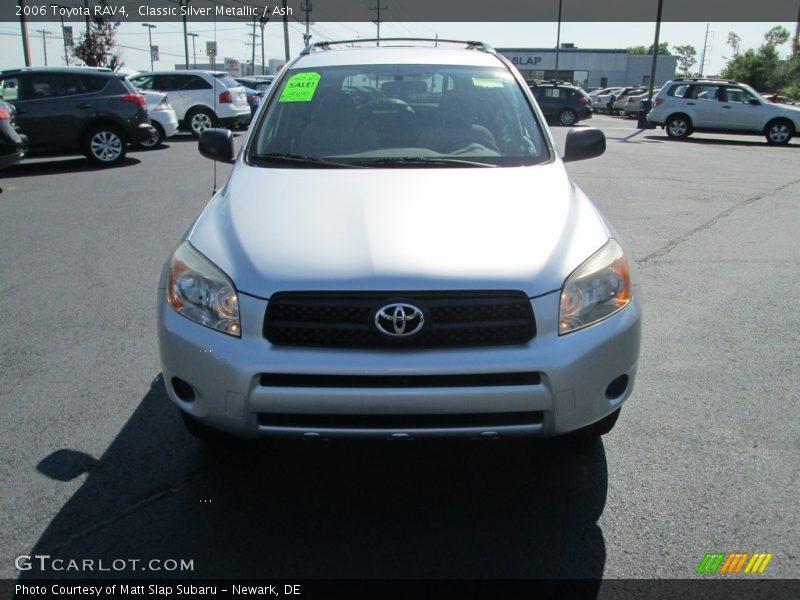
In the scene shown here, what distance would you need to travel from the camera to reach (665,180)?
41.7 feet

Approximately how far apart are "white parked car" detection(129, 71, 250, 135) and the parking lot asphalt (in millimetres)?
14164

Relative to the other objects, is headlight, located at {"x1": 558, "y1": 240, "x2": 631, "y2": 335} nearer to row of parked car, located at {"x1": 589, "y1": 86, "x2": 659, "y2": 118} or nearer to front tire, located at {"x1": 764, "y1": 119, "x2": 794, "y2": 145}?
front tire, located at {"x1": 764, "y1": 119, "x2": 794, "y2": 145}

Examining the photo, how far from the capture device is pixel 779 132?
22.1 meters

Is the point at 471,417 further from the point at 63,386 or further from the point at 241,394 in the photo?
the point at 63,386

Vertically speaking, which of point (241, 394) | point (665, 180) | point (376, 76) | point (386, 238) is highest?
point (376, 76)

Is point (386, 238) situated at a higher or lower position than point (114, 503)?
higher

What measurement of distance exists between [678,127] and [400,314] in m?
23.0

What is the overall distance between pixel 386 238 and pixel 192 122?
57.6 feet

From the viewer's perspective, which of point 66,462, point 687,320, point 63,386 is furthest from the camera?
point 687,320

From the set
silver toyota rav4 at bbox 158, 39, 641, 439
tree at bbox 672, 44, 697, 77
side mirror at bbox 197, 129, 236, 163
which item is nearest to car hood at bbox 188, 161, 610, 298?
silver toyota rav4 at bbox 158, 39, 641, 439

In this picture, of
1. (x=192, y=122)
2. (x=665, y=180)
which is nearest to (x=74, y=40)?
(x=192, y=122)

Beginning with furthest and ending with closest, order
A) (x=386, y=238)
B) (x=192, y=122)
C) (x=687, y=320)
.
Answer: (x=192, y=122) → (x=687, y=320) → (x=386, y=238)

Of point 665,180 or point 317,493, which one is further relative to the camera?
point 665,180

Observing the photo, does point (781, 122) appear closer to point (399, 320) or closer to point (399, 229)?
point (399, 229)
